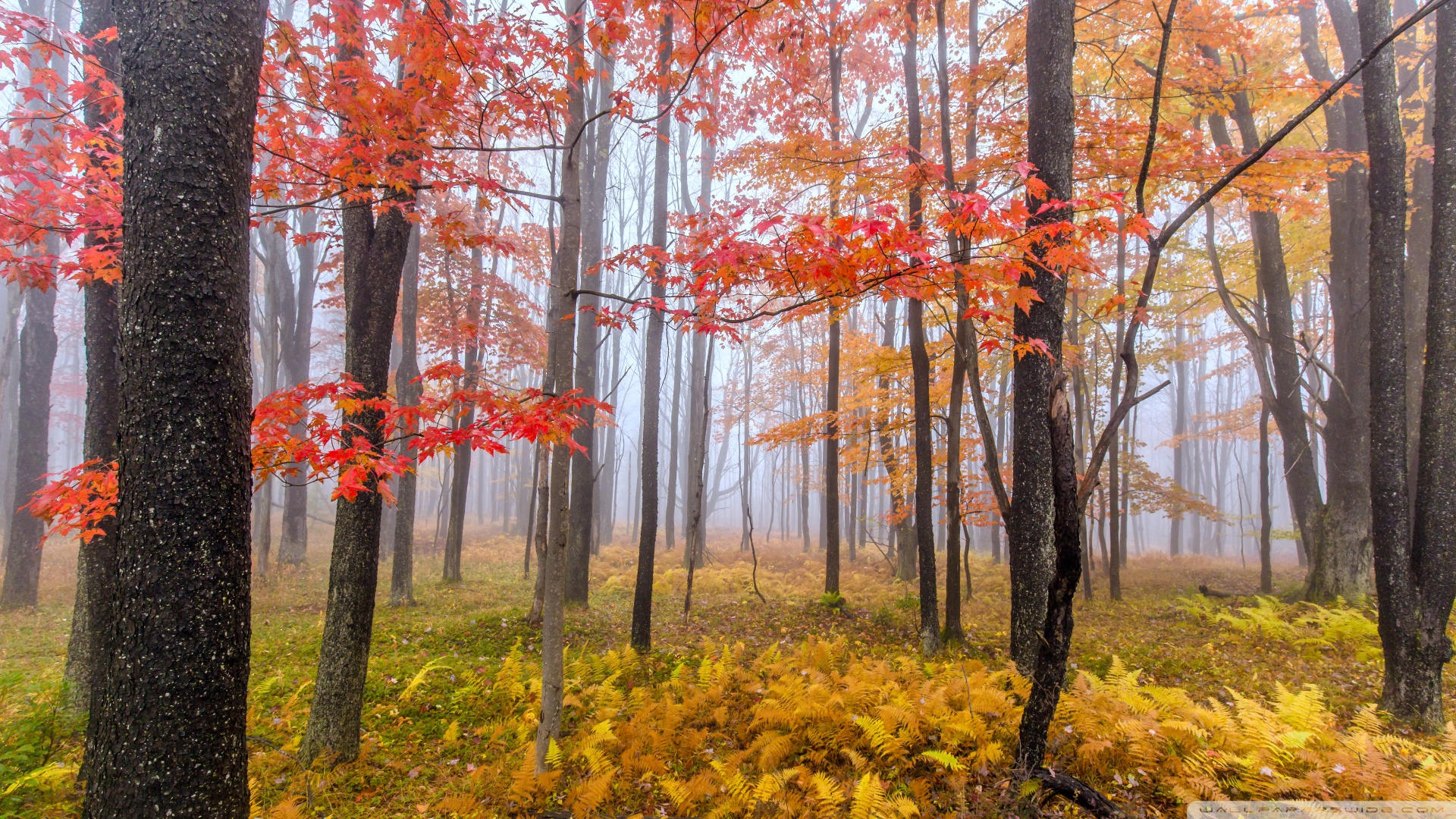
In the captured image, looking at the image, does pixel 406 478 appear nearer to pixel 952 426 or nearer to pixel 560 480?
pixel 560 480

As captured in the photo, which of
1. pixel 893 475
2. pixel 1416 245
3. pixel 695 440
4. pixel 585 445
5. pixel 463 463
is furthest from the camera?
pixel 695 440

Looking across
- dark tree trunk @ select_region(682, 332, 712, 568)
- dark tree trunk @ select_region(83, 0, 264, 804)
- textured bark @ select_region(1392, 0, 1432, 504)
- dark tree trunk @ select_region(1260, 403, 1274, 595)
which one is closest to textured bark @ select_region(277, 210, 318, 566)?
dark tree trunk @ select_region(682, 332, 712, 568)

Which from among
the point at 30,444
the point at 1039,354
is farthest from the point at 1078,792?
the point at 30,444

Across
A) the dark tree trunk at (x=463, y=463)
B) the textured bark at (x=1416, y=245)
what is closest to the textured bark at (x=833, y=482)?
the dark tree trunk at (x=463, y=463)

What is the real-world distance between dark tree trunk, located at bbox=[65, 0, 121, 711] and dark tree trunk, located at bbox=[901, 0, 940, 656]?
8.32 m

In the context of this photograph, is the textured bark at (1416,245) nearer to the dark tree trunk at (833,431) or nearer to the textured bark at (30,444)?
the dark tree trunk at (833,431)

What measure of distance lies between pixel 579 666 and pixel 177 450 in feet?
17.2

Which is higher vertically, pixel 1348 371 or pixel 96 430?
pixel 1348 371

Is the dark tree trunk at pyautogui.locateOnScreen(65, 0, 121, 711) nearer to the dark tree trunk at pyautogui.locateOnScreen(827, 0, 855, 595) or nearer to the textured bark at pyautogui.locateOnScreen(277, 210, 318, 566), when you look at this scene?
the dark tree trunk at pyautogui.locateOnScreen(827, 0, 855, 595)

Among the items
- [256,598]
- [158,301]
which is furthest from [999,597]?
[256,598]

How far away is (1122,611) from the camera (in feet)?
37.1

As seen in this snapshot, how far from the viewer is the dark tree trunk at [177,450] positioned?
8.77ft

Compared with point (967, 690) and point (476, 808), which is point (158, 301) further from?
point (967, 690)

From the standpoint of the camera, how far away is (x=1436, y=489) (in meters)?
5.15
